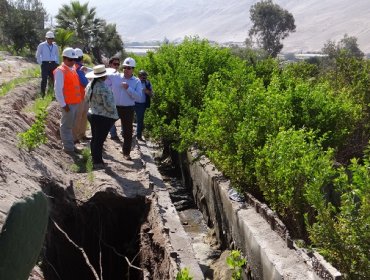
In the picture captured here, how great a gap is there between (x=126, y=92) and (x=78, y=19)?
29409mm

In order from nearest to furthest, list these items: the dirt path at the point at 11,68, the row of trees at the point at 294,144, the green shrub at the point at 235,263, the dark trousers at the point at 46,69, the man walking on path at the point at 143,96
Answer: the green shrub at the point at 235,263 < the row of trees at the point at 294,144 < the man walking on path at the point at 143,96 < the dark trousers at the point at 46,69 < the dirt path at the point at 11,68

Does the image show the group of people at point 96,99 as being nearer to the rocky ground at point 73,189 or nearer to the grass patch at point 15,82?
the rocky ground at point 73,189

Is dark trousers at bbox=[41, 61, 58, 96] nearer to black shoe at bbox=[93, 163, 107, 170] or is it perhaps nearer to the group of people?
the group of people

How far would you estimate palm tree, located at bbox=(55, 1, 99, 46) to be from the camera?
1420 inches

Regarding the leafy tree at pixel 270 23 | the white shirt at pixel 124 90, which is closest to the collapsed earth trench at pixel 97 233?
the white shirt at pixel 124 90

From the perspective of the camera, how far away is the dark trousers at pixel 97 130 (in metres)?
8.23

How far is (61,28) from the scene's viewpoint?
35.0 meters

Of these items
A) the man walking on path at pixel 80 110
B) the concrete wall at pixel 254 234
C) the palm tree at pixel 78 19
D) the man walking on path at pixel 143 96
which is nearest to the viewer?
the concrete wall at pixel 254 234

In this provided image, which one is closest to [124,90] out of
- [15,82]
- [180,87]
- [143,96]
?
[143,96]

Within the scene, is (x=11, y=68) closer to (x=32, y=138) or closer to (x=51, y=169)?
(x=32, y=138)

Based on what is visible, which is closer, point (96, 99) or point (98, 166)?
point (96, 99)

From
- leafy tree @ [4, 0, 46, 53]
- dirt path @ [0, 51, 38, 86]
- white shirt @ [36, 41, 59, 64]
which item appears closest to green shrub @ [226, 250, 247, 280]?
white shirt @ [36, 41, 59, 64]

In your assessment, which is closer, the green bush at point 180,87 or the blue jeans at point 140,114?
the green bush at point 180,87

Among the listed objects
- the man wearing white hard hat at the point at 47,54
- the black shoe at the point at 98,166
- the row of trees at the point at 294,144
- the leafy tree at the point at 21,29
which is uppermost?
the leafy tree at the point at 21,29
